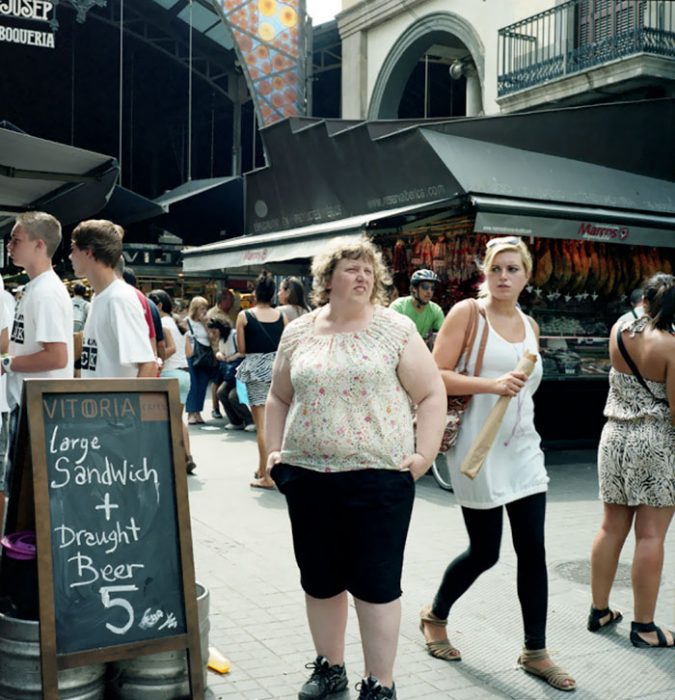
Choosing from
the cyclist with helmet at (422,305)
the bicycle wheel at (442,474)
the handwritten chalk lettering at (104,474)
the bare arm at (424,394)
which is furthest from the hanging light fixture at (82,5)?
the bare arm at (424,394)

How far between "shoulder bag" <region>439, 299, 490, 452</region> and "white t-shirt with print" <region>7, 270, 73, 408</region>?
200 cm

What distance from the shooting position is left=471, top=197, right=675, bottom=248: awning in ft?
31.5

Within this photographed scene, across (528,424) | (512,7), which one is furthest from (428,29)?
(528,424)

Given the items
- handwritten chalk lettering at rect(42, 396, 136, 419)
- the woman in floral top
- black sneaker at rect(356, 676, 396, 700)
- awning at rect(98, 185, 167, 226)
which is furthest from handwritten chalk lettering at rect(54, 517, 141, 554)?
awning at rect(98, 185, 167, 226)

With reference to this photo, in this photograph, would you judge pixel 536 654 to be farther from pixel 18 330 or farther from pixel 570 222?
pixel 570 222

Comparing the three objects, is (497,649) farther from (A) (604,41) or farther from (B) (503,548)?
(A) (604,41)

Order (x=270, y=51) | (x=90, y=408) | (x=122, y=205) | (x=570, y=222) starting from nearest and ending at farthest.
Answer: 1. (x=90, y=408)
2. (x=570, y=222)
3. (x=122, y=205)
4. (x=270, y=51)

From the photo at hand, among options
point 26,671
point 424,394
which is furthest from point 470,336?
point 26,671

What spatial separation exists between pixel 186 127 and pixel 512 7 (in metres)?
18.2

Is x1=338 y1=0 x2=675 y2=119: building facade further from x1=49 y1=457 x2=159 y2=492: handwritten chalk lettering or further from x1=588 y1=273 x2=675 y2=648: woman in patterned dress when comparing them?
x1=49 y1=457 x2=159 y2=492: handwritten chalk lettering

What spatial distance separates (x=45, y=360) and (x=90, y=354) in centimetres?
29

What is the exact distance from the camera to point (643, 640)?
4.60 m

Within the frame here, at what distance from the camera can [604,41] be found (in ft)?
48.0

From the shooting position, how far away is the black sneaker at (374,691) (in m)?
3.55
